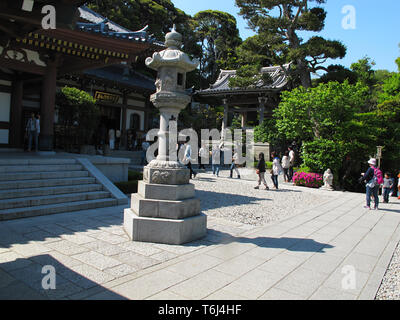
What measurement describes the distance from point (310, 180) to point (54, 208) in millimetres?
11631

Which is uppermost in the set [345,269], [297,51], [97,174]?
[297,51]

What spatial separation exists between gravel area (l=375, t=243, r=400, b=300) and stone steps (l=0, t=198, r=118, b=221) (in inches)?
248

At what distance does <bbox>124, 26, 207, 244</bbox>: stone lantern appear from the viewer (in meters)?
4.91

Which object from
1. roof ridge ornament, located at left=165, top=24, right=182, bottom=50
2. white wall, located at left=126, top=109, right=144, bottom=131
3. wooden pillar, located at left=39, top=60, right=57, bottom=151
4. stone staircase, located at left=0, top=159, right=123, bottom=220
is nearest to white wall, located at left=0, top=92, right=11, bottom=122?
wooden pillar, located at left=39, top=60, right=57, bottom=151

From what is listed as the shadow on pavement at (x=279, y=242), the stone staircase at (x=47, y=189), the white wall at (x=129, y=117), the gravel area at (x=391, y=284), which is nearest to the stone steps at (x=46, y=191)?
the stone staircase at (x=47, y=189)

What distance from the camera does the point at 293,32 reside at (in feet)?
64.6

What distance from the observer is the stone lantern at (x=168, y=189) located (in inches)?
193

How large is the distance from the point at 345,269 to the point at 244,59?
20.0m

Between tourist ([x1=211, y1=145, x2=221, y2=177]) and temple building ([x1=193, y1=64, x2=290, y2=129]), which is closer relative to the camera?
tourist ([x1=211, y1=145, x2=221, y2=177])

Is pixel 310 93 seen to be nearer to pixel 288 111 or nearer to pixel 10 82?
pixel 288 111

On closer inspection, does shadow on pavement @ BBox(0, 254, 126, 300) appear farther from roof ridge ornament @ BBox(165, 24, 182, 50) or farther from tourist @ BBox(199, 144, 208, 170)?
tourist @ BBox(199, 144, 208, 170)

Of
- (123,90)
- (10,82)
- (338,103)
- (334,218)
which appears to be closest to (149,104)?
(123,90)

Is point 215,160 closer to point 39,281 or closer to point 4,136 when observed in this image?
point 4,136

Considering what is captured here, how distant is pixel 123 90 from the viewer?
18781 millimetres
